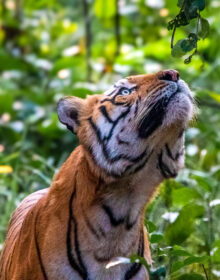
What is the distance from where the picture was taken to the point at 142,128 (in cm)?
313

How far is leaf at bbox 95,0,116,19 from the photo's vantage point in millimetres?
8812

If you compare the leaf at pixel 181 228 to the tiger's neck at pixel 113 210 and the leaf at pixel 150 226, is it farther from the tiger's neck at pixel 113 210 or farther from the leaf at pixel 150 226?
the tiger's neck at pixel 113 210

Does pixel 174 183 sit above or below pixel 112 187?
below

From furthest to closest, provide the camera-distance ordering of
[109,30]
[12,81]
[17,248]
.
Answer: [109,30], [12,81], [17,248]

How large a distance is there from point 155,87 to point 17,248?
3.52 ft

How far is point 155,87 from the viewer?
123 inches

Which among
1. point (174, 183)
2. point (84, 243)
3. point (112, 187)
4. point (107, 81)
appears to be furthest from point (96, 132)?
point (107, 81)

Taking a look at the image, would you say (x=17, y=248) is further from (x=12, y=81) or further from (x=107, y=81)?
(x=12, y=81)

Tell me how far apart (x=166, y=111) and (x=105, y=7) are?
5.95m

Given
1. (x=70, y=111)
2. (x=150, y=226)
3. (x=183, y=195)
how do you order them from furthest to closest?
(x=183, y=195)
(x=150, y=226)
(x=70, y=111)

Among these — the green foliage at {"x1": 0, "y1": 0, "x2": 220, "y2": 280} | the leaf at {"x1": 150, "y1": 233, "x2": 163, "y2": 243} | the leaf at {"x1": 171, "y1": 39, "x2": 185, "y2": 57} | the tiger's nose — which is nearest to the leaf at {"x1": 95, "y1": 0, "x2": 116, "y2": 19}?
the green foliage at {"x1": 0, "y1": 0, "x2": 220, "y2": 280}

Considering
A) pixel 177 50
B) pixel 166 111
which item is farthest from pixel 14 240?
pixel 177 50

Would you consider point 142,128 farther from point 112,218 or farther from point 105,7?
point 105,7

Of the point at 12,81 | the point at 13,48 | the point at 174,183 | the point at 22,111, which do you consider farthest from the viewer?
the point at 13,48
